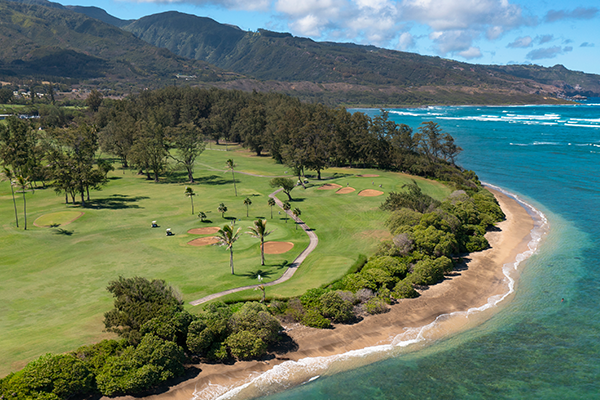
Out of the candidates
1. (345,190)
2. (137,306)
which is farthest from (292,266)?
(345,190)

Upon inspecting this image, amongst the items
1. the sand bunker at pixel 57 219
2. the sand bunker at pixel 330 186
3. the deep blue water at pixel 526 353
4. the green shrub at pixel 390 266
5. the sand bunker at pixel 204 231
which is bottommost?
the deep blue water at pixel 526 353

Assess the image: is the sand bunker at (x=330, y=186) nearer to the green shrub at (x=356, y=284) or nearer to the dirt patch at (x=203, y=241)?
the dirt patch at (x=203, y=241)

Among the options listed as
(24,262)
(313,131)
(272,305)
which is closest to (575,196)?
(313,131)

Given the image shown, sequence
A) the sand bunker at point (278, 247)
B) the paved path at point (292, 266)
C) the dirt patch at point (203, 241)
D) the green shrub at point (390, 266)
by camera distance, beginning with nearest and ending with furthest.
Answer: the paved path at point (292, 266) < the green shrub at point (390, 266) < the sand bunker at point (278, 247) < the dirt patch at point (203, 241)

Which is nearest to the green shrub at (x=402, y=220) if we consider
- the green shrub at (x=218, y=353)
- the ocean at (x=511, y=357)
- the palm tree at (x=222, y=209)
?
the ocean at (x=511, y=357)

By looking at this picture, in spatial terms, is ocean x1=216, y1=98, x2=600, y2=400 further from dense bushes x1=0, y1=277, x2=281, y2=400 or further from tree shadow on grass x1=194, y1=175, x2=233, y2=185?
tree shadow on grass x1=194, y1=175, x2=233, y2=185

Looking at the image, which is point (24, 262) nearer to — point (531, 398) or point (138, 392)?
point (138, 392)

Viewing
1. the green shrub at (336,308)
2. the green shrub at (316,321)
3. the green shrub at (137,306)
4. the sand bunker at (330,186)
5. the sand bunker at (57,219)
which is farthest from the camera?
the sand bunker at (330,186)
